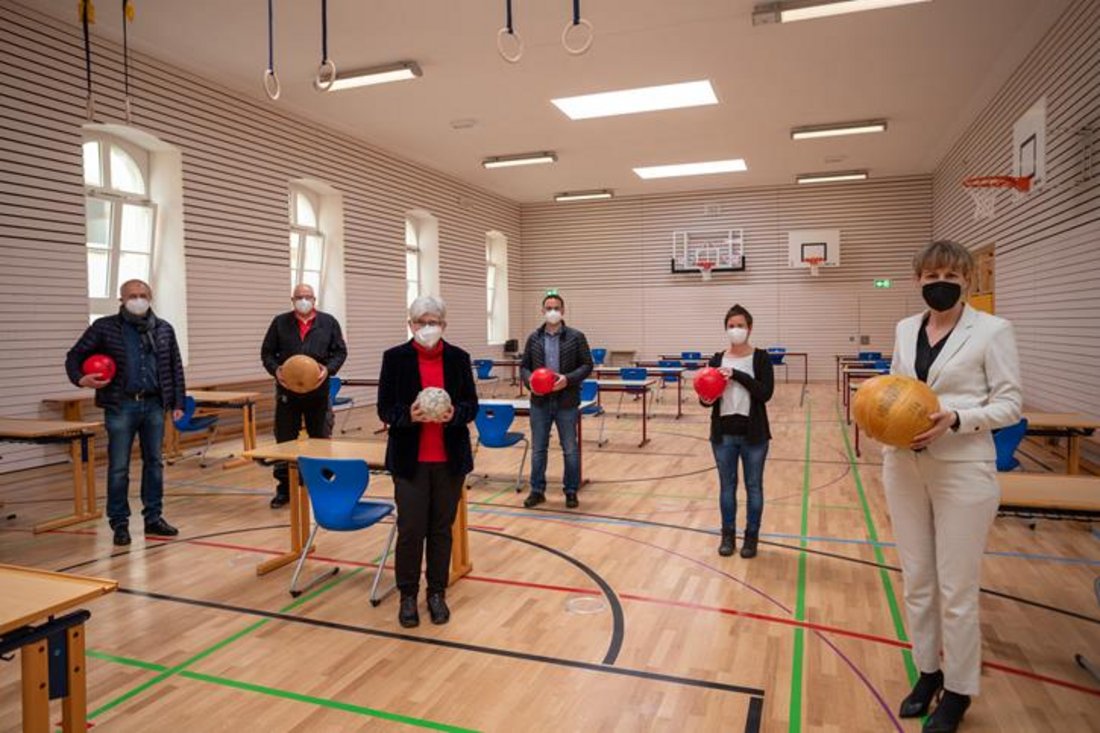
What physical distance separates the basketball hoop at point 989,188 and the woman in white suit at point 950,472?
7.45 metres

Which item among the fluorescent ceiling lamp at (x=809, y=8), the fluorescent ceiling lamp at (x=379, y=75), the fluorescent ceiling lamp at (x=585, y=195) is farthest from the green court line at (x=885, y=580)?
the fluorescent ceiling lamp at (x=585, y=195)

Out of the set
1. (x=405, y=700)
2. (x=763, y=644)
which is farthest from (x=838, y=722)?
(x=405, y=700)

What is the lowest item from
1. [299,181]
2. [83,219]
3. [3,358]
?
[3,358]

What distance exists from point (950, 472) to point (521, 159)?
12300 mm

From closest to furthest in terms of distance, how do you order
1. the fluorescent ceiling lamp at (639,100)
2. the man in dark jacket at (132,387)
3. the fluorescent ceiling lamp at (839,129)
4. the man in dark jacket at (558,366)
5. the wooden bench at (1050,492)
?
1. the wooden bench at (1050,492)
2. the man in dark jacket at (132,387)
3. the man in dark jacket at (558,366)
4. the fluorescent ceiling lamp at (639,100)
5. the fluorescent ceiling lamp at (839,129)

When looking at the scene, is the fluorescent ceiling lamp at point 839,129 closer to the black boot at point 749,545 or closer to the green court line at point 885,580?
the green court line at point 885,580

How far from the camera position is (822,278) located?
16.9m

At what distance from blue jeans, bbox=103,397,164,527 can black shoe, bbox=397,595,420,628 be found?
8.65 ft

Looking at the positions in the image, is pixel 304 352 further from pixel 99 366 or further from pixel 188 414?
pixel 188 414

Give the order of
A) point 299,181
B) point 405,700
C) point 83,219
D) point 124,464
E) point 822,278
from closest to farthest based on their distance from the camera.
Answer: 1. point 405,700
2. point 124,464
3. point 83,219
4. point 299,181
5. point 822,278

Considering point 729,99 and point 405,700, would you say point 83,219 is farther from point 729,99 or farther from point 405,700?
point 729,99

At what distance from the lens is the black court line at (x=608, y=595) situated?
3312 millimetres

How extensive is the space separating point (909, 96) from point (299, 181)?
9.59 meters

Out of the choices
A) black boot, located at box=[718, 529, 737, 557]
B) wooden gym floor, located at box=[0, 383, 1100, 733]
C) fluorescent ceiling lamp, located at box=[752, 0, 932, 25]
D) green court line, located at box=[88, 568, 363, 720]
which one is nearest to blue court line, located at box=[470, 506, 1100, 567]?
wooden gym floor, located at box=[0, 383, 1100, 733]
